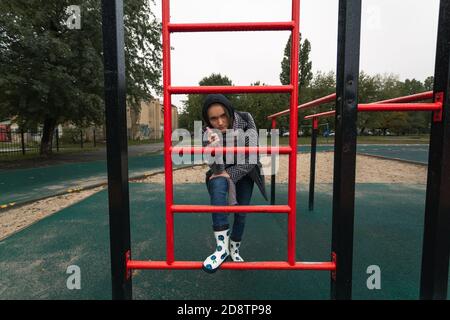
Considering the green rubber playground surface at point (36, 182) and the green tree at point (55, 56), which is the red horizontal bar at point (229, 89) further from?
the green tree at point (55, 56)

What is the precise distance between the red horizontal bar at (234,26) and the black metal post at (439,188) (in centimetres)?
65

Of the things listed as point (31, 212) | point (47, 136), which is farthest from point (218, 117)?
point (47, 136)

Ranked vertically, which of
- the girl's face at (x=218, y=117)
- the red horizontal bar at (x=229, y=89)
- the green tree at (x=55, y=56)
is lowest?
the girl's face at (x=218, y=117)

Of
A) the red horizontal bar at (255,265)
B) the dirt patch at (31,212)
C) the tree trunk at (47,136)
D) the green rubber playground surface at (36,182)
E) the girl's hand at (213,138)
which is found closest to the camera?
the red horizontal bar at (255,265)

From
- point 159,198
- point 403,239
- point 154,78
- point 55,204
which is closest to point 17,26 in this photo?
point 154,78

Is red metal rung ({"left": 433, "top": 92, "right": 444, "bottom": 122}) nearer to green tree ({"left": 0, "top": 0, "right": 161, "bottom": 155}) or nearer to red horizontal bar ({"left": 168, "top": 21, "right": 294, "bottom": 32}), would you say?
red horizontal bar ({"left": 168, "top": 21, "right": 294, "bottom": 32})

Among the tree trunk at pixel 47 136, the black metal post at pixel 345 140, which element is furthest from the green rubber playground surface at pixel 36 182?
the black metal post at pixel 345 140

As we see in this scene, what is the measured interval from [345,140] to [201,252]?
1.44 m

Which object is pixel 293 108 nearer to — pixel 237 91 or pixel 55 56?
pixel 237 91

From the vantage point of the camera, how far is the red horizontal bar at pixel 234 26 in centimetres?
119

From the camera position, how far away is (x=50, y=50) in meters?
7.25
